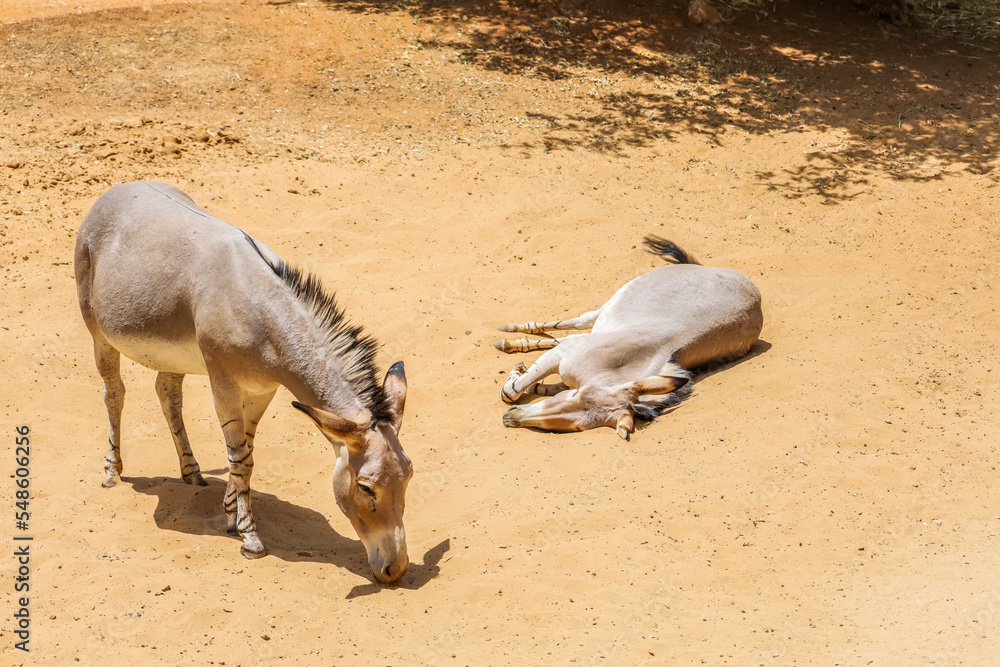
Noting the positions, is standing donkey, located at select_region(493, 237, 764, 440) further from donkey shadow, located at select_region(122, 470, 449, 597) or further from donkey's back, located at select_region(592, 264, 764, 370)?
donkey shadow, located at select_region(122, 470, 449, 597)

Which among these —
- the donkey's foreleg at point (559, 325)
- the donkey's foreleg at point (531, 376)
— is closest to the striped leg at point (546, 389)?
the donkey's foreleg at point (531, 376)

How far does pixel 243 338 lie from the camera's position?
196 inches

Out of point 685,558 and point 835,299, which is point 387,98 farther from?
point 685,558

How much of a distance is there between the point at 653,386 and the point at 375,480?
10.2 ft

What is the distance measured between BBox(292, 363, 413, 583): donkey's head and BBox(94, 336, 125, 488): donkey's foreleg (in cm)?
218

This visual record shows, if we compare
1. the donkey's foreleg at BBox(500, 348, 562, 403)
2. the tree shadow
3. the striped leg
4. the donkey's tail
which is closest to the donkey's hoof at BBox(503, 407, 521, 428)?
the donkey's foreleg at BBox(500, 348, 562, 403)

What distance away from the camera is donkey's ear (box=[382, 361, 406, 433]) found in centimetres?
493

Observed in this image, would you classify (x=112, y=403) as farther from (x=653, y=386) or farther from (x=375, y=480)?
(x=653, y=386)

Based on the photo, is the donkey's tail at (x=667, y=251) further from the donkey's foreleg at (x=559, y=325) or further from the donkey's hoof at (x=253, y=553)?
the donkey's hoof at (x=253, y=553)

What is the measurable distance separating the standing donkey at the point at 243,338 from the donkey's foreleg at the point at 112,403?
17cm

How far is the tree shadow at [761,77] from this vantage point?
38.0 ft

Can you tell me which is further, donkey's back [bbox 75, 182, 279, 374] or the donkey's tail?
the donkey's tail

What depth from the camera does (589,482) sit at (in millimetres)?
6098

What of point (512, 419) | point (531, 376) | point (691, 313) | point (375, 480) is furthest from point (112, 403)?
point (691, 313)
